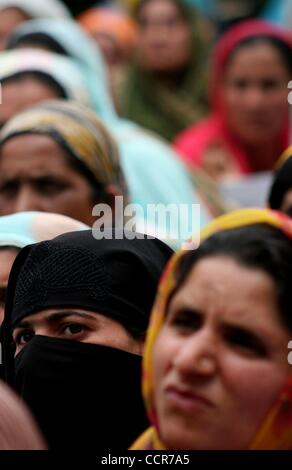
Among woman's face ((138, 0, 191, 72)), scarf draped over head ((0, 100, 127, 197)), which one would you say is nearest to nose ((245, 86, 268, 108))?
woman's face ((138, 0, 191, 72))

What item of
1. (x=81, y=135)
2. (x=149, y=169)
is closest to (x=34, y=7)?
(x=149, y=169)

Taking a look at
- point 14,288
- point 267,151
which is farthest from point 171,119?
point 14,288

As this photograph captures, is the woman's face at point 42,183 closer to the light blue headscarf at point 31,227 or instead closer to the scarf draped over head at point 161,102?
the light blue headscarf at point 31,227

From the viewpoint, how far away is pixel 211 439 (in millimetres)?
3285

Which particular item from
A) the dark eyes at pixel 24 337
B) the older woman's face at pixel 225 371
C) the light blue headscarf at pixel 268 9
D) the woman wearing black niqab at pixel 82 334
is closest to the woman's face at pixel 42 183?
the woman wearing black niqab at pixel 82 334

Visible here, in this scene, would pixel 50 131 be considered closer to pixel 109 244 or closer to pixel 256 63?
pixel 109 244

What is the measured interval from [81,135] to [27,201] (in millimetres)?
379

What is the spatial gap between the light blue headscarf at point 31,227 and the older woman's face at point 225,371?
1.26 meters

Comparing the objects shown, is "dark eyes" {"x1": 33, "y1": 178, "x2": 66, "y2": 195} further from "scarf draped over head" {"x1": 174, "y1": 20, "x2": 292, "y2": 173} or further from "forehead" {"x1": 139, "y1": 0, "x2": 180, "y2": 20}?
"forehead" {"x1": 139, "y1": 0, "x2": 180, "y2": 20}

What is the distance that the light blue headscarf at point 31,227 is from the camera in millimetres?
4539

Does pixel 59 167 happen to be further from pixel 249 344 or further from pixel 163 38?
pixel 163 38

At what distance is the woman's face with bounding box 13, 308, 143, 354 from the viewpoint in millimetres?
4012

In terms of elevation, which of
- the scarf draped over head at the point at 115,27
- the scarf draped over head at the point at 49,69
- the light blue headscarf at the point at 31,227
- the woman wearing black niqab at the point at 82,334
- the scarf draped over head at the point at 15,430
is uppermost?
the scarf draped over head at the point at 115,27

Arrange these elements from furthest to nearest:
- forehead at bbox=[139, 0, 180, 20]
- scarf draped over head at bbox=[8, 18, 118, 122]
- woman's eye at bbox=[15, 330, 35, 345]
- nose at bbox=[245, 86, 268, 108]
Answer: forehead at bbox=[139, 0, 180, 20], nose at bbox=[245, 86, 268, 108], scarf draped over head at bbox=[8, 18, 118, 122], woman's eye at bbox=[15, 330, 35, 345]
